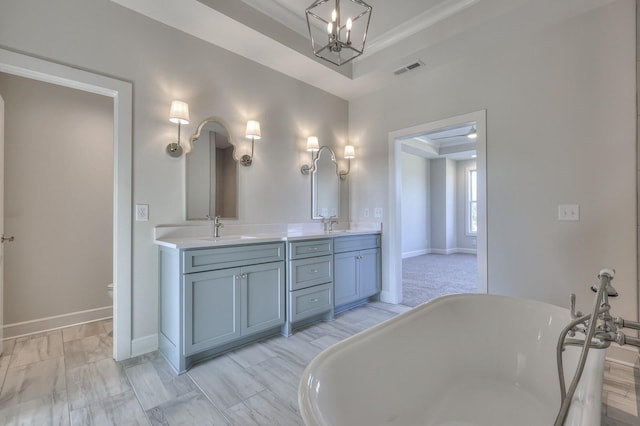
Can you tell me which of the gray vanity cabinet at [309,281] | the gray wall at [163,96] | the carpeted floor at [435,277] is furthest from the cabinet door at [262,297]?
the carpeted floor at [435,277]

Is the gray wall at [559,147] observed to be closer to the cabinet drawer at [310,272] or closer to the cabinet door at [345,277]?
the cabinet door at [345,277]

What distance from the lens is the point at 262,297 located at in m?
2.47

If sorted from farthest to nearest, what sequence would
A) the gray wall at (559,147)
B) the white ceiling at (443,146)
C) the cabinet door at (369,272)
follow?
the white ceiling at (443,146), the cabinet door at (369,272), the gray wall at (559,147)

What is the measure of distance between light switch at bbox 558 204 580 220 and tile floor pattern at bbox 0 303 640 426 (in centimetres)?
112

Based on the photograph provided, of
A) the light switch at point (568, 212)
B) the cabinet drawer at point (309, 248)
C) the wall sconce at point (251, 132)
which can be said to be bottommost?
the cabinet drawer at point (309, 248)

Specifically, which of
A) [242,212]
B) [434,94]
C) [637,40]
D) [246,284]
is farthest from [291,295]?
[637,40]

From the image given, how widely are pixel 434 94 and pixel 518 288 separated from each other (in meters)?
2.13

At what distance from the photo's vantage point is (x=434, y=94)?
322 cm

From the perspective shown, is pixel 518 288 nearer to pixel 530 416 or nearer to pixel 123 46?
pixel 530 416

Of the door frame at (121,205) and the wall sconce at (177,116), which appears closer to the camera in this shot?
the door frame at (121,205)

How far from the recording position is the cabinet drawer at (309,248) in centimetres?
270

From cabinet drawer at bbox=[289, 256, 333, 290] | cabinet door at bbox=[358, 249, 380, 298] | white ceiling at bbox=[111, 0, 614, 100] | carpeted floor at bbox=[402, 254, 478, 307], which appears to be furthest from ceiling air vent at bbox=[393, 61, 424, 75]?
carpeted floor at bbox=[402, 254, 478, 307]

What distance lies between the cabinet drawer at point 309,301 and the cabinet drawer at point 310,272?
2.2 inches

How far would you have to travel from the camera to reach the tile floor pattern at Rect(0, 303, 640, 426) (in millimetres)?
1612
